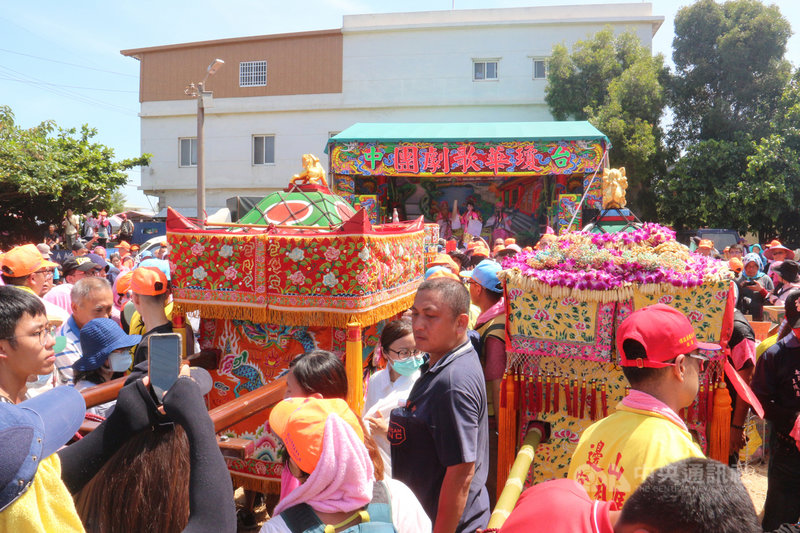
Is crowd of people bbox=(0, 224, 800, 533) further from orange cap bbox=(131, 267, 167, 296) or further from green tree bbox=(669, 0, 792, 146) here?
green tree bbox=(669, 0, 792, 146)

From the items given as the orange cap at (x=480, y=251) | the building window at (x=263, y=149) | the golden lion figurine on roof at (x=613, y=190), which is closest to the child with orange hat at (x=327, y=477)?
the orange cap at (x=480, y=251)

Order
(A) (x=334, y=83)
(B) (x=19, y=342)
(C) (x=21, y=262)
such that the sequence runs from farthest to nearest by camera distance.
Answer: (A) (x=334, y=83)
(C) (x=21, y=262)
(B) (x=19, y=342)

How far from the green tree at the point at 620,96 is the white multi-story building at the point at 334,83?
4.05 ft

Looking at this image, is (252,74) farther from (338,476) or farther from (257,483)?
(338,476)

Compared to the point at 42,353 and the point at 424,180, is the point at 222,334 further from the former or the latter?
the point at 424,180

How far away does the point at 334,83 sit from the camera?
23.8 metres

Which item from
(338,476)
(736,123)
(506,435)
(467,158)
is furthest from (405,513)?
(736,123)

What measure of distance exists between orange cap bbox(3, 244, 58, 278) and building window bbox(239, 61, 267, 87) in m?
21.7

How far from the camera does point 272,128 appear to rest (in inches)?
969

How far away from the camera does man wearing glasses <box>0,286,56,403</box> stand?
84.7 inches

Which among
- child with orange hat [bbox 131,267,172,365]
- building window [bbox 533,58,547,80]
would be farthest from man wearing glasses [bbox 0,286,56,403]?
building window [bbox 533,58,547,80]

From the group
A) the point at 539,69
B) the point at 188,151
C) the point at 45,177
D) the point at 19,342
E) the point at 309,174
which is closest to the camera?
the point at 19,342

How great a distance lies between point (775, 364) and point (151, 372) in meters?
3.48

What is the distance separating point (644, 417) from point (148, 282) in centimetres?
323
